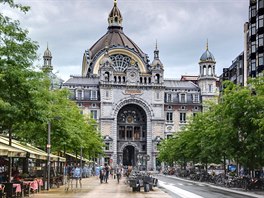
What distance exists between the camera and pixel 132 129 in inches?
5965

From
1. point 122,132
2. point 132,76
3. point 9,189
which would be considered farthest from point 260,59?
point 122,132

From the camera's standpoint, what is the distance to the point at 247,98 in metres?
47.8

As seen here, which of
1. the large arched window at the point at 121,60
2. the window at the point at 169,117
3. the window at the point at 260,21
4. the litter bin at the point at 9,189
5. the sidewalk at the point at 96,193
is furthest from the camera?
the large arched window at the point at 121,60

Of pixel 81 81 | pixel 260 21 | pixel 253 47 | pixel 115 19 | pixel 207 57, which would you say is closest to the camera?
pixel 260 21

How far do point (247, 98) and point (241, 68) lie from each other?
56.8 meters

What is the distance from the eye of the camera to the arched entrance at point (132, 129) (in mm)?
150625

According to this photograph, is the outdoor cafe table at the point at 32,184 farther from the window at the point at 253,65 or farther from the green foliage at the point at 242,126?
the window at the point at 253,65

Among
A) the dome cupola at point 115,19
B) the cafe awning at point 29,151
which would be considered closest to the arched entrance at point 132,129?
the dome cupola at point 115,19

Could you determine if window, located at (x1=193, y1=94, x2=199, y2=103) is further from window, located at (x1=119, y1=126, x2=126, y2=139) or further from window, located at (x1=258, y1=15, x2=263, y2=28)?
window, located at (x1=258, y1=15, x2=263, y2=28)

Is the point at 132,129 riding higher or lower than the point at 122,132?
higher

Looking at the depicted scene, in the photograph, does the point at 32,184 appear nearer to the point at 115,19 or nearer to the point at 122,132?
the point at 122,132

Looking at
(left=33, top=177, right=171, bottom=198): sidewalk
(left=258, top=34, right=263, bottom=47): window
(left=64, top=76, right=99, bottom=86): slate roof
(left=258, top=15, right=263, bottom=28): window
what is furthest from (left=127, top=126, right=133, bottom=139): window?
(left=33, top=177, right=171, bottom=198): sidewalk

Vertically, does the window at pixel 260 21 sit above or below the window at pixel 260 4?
below

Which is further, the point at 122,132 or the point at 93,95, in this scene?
the point at 122,132
